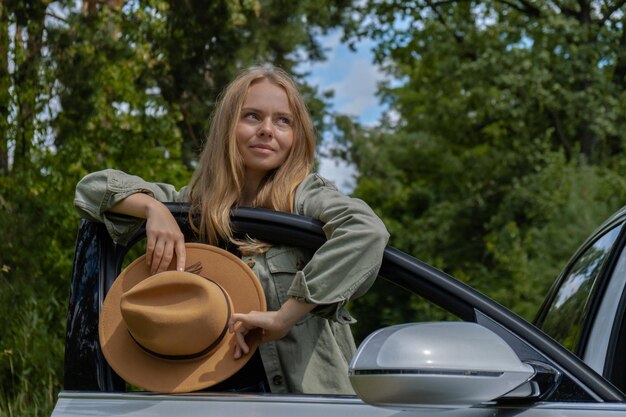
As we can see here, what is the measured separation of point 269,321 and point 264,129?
0.65 meters

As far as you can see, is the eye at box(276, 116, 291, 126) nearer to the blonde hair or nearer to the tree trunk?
the blonde hair

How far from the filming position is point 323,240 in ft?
7.19

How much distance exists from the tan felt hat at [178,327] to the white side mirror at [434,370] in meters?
0.49

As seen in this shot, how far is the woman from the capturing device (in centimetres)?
209

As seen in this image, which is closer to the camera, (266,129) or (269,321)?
(269,321)

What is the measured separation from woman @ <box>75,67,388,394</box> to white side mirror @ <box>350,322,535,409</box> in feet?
1.34

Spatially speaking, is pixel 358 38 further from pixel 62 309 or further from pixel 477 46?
pixel 62 309

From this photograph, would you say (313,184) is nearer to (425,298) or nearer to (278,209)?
(278,209)

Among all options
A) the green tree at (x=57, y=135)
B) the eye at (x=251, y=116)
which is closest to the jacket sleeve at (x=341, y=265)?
the eye at (x=251, y=116)

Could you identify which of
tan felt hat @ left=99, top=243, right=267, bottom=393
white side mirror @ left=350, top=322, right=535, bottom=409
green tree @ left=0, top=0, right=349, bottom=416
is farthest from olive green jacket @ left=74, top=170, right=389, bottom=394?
green tree @ left=0, top=0, right=349, bottom=416

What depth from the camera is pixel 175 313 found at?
2057mm

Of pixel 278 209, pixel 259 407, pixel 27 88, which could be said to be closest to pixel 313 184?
pixel 278 209

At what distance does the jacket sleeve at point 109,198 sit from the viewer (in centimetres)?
231

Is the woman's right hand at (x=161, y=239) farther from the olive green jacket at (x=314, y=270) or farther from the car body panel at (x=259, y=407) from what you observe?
the car body panel at (x=259, y=407)
